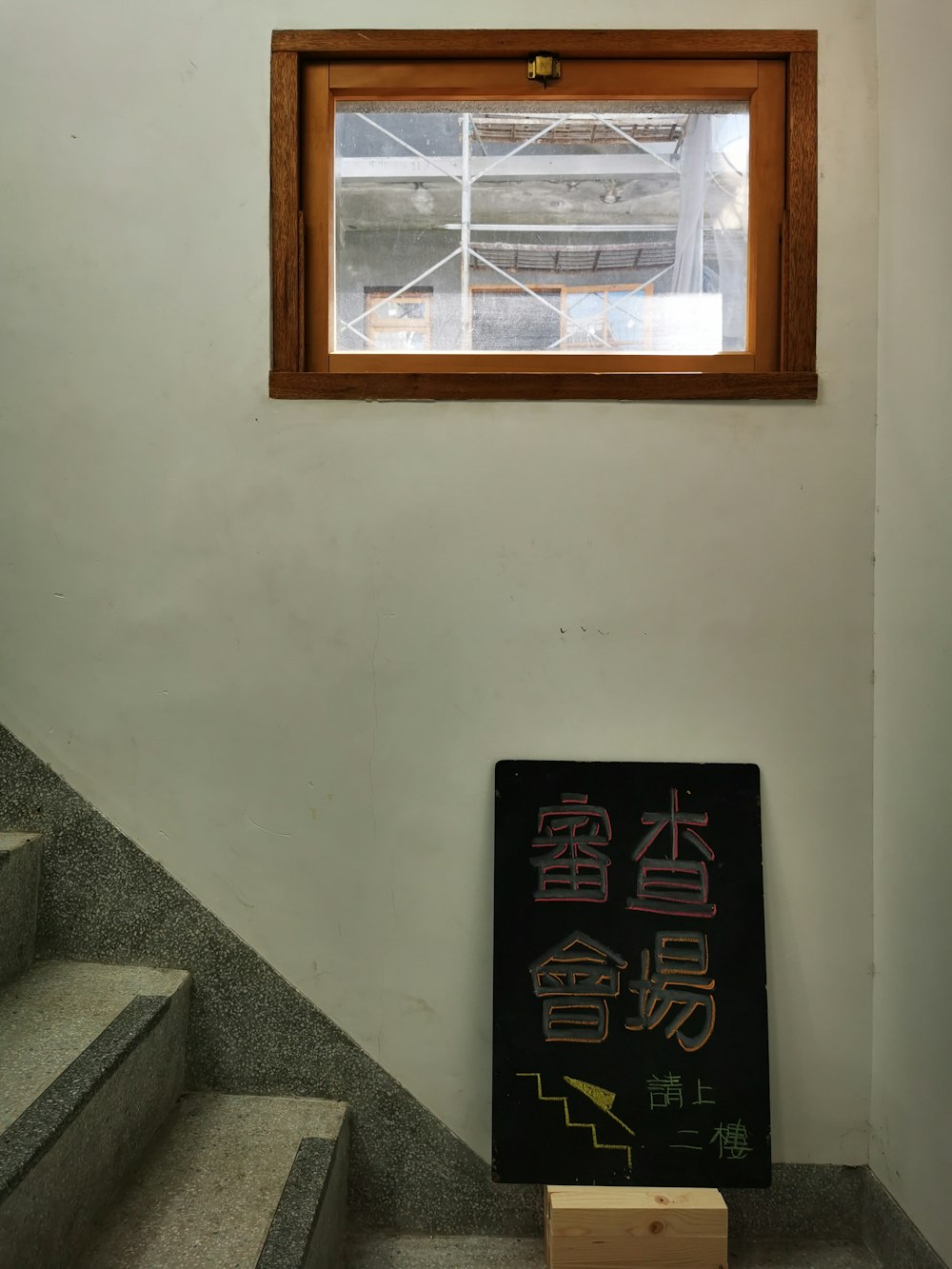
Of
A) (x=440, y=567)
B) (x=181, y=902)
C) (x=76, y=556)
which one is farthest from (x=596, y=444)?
(x=181, y=902)

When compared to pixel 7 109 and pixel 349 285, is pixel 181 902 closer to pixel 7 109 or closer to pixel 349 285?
pixel 349 285

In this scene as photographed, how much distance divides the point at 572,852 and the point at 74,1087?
37.1 inches

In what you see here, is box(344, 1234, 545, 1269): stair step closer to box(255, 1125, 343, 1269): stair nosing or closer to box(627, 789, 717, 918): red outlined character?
box(255, 1125, 343, 1269): stair nosing

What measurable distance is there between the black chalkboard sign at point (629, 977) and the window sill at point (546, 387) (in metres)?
0.75

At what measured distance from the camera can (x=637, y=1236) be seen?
5.17 ft

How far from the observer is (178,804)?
1.80 m

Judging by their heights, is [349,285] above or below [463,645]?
above

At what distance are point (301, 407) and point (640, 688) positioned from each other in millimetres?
900

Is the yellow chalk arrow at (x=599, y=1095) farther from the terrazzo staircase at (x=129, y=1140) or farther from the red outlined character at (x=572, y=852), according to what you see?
the terrazzo staircase at (x=129, y=1140)

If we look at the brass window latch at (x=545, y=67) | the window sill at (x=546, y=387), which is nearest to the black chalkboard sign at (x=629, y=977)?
the window sill at (x=546, y=387)

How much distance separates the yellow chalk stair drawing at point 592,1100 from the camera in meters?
1.68

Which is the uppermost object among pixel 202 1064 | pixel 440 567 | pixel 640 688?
pixel 440 567

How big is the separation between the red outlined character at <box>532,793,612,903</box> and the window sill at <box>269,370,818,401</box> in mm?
818

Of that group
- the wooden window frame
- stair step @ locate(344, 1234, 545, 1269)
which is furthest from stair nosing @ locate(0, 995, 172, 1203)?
the wooden window frame
